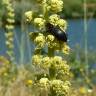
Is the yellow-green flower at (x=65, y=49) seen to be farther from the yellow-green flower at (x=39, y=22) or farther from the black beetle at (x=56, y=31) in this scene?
the yellow-green flower at (x=39, y=22)

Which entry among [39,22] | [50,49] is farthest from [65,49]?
[39,22]

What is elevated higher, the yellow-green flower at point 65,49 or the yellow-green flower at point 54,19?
the yellow-green flower at point 54,19

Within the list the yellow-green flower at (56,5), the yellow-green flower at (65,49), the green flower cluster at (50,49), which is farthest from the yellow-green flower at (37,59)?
the yellow-green flower at (56,5)

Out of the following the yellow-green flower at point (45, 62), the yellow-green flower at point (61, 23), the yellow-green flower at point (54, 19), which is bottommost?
the yellow-green flower at point (45, 62)

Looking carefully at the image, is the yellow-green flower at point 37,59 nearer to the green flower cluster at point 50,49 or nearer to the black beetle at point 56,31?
the green flower cluster at point 50,49

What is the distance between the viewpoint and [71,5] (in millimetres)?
36906

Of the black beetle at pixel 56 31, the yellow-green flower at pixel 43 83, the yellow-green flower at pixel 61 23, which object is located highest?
the yellow-green flower at pixel 61 23

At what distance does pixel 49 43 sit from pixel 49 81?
0.67 feet

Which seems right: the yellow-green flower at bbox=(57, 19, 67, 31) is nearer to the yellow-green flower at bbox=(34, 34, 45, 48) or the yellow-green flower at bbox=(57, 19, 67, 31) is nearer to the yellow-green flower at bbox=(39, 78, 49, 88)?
the yellow-green flower at bbox=(34, 34, 45, 48)

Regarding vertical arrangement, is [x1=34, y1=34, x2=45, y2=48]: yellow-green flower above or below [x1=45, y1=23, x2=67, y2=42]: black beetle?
below

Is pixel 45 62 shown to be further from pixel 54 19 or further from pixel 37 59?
pixel 54 19

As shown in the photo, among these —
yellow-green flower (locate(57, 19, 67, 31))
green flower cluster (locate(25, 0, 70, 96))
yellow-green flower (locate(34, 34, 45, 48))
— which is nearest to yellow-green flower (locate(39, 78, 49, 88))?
green flower cluster (locate(25, 0, 70, 96))

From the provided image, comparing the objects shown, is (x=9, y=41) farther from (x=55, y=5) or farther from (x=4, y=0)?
(x=55, y=5)

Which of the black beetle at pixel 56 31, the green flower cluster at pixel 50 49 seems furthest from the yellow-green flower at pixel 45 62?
the black beetle at pixel 56 31
